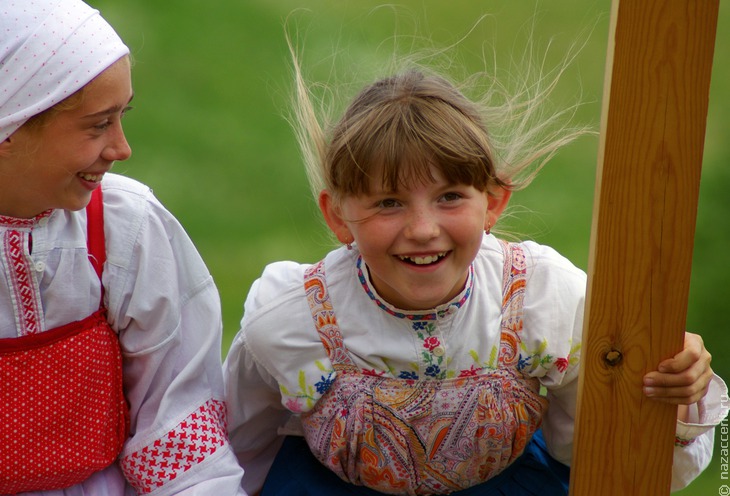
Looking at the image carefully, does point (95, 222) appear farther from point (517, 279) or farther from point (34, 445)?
point (517, 279)

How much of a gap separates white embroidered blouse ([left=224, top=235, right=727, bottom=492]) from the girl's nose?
23 centimetres

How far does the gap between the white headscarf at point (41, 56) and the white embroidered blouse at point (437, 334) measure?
642mm

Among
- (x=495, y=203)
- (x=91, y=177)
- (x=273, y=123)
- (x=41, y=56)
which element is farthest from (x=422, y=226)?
(x=273, y=123)

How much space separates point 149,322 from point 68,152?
1.40 ft

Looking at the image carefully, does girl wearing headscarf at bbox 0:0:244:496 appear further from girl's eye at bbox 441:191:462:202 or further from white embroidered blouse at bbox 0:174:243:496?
girl's eye at bbox 441:191:462:202

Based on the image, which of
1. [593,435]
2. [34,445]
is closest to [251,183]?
[34,445]

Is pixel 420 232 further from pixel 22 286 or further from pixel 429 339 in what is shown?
pixel 22 286

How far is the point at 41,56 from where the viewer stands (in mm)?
1896

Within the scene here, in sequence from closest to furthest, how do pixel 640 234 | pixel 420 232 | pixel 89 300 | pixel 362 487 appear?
pixel 640 234
pixel 420 232
pixel 89 300
pixel 362 487

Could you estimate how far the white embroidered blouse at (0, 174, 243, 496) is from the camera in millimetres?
2092

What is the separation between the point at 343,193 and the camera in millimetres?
2133

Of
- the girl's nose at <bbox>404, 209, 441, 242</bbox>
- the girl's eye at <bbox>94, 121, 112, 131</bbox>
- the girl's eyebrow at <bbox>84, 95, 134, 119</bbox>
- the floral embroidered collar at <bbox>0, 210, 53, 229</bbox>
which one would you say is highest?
the girl's eyebrow at <bbox>84, 95, 134, 119</bbox>

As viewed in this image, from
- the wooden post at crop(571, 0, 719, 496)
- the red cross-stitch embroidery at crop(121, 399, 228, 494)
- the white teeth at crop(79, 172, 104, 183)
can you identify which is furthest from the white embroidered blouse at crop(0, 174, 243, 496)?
the wooden post at crop(571, 0, 719, 496)

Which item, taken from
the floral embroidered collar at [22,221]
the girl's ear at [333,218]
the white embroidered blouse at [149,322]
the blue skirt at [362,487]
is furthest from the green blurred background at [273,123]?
the floral embroidered collar at [22,221]
